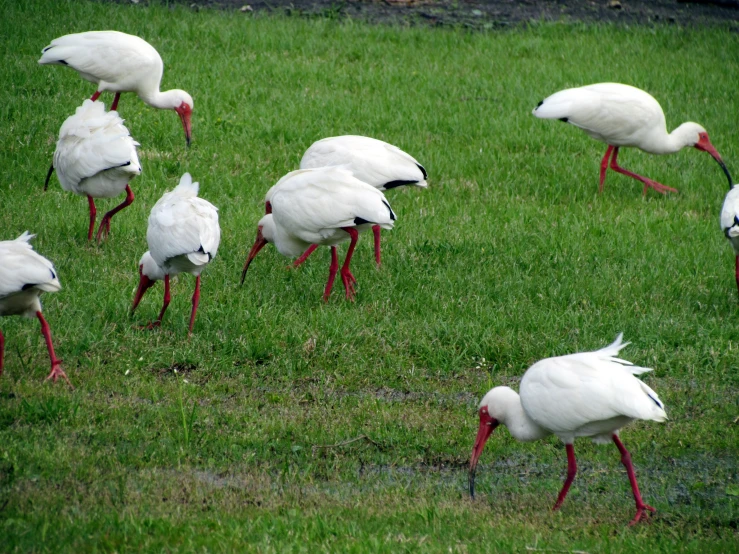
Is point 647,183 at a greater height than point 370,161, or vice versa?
point 370,161

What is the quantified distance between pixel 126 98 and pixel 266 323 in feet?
22.0

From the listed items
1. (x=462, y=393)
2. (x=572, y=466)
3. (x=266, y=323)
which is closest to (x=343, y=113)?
(x=266, y=323)

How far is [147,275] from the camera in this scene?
6.93 meters

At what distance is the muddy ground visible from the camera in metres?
15.9

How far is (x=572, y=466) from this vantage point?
4.88m

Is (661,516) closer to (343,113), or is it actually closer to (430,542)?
(430,542)

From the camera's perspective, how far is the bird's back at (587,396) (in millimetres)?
4555

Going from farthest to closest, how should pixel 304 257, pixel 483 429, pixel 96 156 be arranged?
pixel 304 257 → pixel 96 156 → pixel 483 429

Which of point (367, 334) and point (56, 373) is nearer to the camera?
point (56, 373)

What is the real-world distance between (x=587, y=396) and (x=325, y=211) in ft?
9.98

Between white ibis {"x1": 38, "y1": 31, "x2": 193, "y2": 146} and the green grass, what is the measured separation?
0.64m

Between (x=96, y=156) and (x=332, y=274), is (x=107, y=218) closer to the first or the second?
(x=96, y=156)

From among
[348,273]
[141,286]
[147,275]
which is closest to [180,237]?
[147,275]

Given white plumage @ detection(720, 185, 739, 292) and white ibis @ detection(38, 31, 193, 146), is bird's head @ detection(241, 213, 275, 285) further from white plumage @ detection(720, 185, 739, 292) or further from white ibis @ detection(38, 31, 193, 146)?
white plumage @ detection(720, 185, 739, 292)
